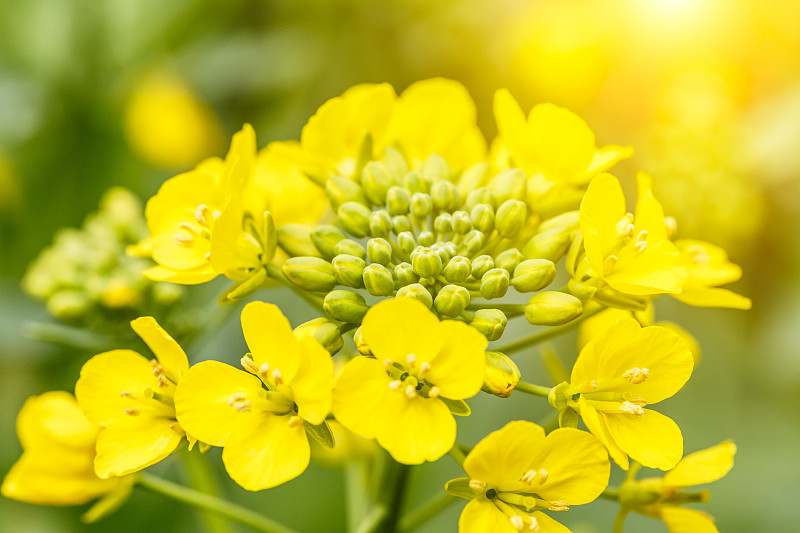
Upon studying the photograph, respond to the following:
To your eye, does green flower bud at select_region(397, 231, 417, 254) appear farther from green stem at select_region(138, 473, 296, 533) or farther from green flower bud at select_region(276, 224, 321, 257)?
green stem at select_region(138, 473, 296, 533)

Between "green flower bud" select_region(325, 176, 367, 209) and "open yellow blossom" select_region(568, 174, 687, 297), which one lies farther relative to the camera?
"green flower bud" select_region(325, 176, 367, 209)

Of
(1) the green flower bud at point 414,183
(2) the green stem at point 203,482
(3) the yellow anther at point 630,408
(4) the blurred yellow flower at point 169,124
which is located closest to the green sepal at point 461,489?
(3) the yellow anther at point 630,408

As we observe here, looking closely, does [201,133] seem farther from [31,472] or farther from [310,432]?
[310,432]

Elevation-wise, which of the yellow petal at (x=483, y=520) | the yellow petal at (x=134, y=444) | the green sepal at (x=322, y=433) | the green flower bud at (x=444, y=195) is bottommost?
the yellow petal at (x=134, y=444)

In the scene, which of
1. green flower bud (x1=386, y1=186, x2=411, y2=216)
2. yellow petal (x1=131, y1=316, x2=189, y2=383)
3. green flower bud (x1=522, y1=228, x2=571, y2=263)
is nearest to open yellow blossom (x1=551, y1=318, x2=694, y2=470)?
green flower bud (x1=522, y1=228, x2=571, y2=263)

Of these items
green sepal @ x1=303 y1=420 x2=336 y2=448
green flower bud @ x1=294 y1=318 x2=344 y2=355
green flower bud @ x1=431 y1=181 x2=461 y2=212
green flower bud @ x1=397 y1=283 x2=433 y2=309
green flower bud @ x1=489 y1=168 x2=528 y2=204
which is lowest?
green sepal @ x1=303 y1=420 x2=336 y2=448

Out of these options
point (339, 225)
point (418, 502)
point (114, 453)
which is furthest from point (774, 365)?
point (114, 453)

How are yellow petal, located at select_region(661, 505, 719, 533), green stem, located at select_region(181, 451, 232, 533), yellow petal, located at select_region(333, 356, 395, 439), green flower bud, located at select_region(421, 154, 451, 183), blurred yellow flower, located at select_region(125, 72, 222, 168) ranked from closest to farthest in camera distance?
1. yellow petal, located at select_region(333, 356, 395, 439)
2. yellow petal, located at select_region(661, 505, 719, 533)
3. green flower bud, located at select_region(421, 154, 451, 183)
4. green stem, located at select_region(181, 451, 232, 533)
5. blurred yellow flower, located at select_region(125, 72, 222, 168)

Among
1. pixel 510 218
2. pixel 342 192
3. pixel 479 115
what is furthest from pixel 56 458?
pixel 479 115

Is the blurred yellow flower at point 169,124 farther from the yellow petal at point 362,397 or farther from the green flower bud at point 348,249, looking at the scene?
the yellow petal at point 362,397
